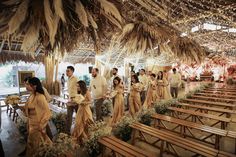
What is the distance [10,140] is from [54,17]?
11.9 ft

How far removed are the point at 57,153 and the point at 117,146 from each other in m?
0.87

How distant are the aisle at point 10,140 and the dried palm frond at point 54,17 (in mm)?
2468

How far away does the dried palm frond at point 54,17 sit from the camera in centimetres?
172

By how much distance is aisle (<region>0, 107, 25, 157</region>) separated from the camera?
365 centimetres

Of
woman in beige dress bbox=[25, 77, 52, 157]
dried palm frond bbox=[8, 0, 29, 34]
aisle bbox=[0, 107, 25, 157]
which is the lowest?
aisle bbox=[0, 107, 25, 157]

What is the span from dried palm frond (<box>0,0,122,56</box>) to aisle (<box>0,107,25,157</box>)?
2468 mm

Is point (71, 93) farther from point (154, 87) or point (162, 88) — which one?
point (162, 88)

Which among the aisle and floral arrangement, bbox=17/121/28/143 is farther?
floral arrangement, bbox=17/121/28/143

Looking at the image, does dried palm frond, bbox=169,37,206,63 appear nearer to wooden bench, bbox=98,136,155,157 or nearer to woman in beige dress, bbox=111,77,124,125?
woman in beige dress, bbox=111,77,124,125

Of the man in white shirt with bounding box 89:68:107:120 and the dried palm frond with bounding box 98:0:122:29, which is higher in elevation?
the dried palm frond with bounding box 98:0:122:29

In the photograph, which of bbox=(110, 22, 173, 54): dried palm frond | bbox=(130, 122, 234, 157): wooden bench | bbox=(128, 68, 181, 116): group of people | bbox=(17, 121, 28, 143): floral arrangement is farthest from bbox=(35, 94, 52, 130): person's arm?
bbox=(128, 68, 181, 116): group of people

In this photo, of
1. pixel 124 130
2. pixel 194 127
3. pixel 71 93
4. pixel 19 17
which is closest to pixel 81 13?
pixel 19 17

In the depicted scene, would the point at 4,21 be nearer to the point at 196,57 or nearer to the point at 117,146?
the point at 117,146

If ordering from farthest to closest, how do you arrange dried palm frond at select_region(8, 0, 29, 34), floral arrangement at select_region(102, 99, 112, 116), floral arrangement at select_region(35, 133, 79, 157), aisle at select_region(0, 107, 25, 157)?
floral arrangement at select_region(102, 99, 112, 116) → aisle at select_region(0, 107, 25, 157) → floral arrangement at select_region(35, 133, 79, 157) → dried palm frond at select_region(8, 0, 29, 34)
